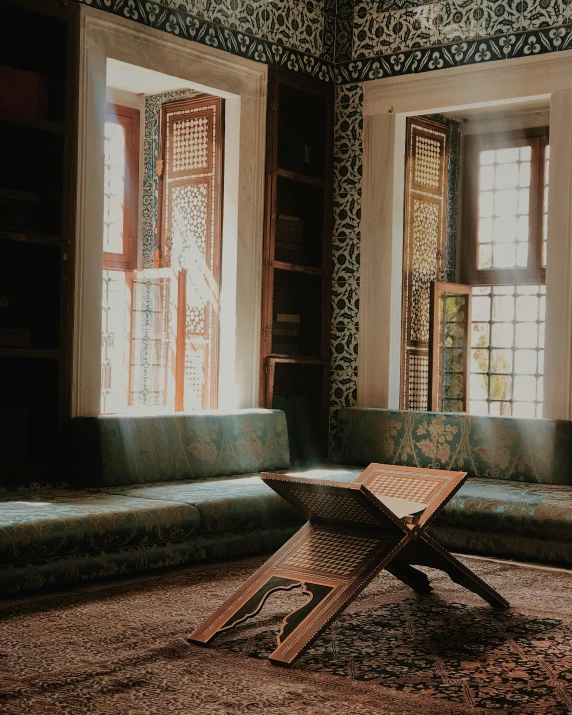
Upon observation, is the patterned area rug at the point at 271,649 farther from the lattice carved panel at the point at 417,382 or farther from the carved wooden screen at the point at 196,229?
the lattice carved panel at the point at 417,382

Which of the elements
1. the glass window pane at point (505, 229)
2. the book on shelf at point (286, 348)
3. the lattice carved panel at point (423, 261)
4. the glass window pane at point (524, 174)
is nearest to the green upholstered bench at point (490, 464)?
the book on shelf at point (286, 348)

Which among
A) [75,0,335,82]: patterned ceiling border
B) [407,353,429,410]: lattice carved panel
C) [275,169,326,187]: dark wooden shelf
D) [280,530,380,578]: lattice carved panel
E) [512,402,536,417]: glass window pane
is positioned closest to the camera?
[280,530,380,578]: lattice carved panel

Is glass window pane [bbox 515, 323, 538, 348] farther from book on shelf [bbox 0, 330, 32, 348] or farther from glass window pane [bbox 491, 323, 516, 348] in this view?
book on shelf [bbox 0, 330, 32, 348]

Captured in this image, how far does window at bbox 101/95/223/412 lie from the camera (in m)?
7.71

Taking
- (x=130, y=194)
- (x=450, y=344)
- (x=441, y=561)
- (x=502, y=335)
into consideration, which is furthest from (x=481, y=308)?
(x=441, y=561)

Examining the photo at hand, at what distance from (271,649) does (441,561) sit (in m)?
0.93

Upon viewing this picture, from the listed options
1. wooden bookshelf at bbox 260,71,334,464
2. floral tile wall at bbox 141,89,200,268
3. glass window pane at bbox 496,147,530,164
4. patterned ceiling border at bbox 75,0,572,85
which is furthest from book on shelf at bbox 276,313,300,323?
glass window pane at bbox 496,147,530,164

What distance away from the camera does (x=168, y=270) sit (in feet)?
26.5

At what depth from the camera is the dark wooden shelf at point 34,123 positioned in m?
5.64

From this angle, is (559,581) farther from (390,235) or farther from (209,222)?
(209,222)

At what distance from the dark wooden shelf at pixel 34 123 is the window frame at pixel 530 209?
5351mm

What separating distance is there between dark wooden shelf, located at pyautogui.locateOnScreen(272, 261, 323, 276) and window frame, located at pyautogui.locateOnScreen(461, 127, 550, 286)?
3018 mm

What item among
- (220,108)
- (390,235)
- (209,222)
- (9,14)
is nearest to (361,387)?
(390,235)

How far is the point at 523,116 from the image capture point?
10.0 metres
